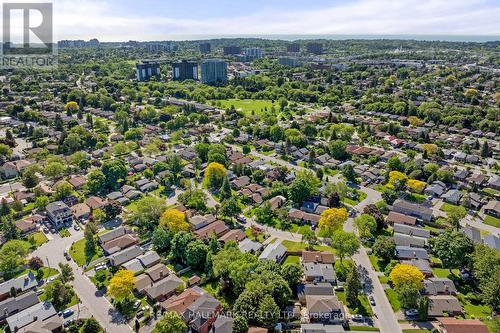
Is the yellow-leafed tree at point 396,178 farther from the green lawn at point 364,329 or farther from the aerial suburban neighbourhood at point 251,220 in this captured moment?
the green lawn at point 364,329

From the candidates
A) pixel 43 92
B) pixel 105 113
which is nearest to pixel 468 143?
pixel 105 113

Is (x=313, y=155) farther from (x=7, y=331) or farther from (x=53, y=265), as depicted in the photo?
(x=7, y=331)

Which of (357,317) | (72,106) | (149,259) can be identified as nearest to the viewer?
(357,317)

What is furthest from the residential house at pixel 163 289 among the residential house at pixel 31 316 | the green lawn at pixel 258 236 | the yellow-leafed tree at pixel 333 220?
the yellow-leafed tree at pixel 333 220

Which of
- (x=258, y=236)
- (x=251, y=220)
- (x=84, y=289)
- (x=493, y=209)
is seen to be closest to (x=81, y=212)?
(x=84, y=289)

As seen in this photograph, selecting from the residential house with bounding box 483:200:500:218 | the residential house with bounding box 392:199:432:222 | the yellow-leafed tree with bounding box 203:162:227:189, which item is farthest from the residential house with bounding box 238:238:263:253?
the residential house with bounding box 483:200:500:218

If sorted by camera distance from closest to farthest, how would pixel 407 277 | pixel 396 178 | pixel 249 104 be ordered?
pixel 407 277
pixel 396 178
pixel 249 104

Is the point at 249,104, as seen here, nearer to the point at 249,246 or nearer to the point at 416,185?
the point at 416,185
